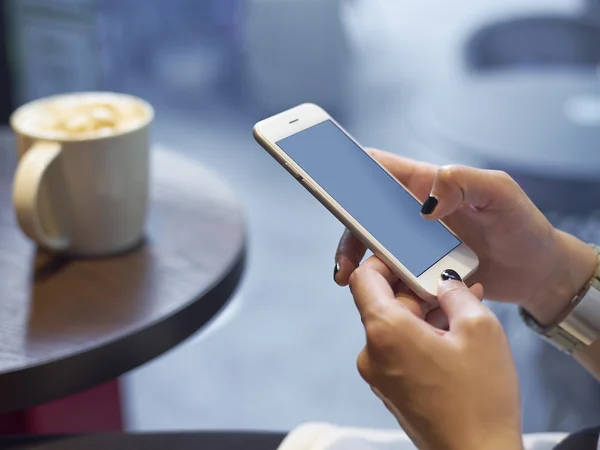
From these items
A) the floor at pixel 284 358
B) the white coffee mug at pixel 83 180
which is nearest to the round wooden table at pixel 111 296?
the white coffee mug at pixel 83 180

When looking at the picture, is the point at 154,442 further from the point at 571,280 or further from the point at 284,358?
the point at 284,358

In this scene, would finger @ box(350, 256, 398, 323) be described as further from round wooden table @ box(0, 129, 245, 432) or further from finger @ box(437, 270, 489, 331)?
round wooden table @ box(0, 129, 245, 432)

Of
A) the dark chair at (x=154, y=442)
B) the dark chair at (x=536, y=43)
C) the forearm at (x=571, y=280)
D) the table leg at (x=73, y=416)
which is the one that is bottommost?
the table leg at (x=73, y=416)

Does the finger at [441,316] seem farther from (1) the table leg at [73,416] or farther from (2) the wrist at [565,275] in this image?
(1) the table leg at [73,416]

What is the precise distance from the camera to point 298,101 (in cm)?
303

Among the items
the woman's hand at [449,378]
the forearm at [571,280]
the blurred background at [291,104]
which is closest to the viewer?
the woman's hand at [449,378]

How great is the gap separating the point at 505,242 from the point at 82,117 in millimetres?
423

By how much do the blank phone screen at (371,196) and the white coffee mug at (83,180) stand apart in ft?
0.59

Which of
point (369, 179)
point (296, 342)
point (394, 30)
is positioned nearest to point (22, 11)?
point (296, 342)

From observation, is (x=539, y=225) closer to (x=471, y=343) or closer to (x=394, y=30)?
(x=471, y=343)

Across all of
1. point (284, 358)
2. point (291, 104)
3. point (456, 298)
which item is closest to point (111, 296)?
point (456, 298)

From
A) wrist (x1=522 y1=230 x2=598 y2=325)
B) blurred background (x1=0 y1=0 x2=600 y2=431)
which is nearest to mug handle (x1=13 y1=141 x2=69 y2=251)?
wrist (x1=522 y1=230 x2=598 y2=325)

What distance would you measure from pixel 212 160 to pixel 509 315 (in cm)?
134

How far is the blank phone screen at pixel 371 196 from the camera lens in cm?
63
